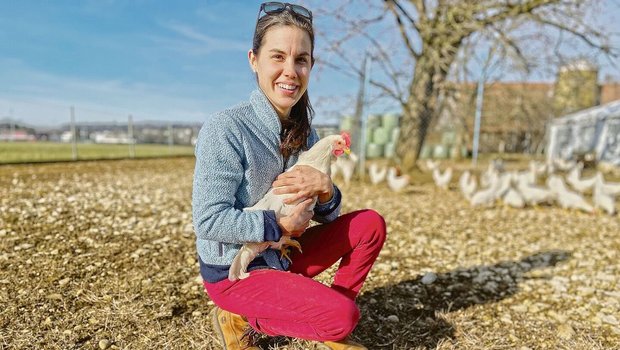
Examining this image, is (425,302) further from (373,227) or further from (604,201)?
(604,201)

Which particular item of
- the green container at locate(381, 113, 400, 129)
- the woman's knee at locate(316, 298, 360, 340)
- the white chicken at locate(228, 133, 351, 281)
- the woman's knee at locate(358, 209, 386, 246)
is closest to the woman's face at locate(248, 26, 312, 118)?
the white chicken at locate(228, 133, 351, 281)

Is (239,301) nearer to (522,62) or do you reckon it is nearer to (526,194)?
(526,194)

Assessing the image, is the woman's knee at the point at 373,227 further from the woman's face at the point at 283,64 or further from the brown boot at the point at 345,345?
the woman's face at the point at 283,64

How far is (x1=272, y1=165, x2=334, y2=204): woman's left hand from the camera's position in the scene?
1.66m

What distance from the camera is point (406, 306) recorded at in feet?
8.58

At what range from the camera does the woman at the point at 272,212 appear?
1530 millimetres

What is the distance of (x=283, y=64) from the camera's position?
1646mm

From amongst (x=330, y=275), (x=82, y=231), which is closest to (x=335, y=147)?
(x=330, y=275)

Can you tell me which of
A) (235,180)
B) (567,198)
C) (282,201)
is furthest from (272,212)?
(567,198)

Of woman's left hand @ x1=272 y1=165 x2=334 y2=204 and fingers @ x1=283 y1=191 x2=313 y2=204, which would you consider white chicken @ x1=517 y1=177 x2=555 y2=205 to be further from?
fingers @ x1=283 y1=191 x2=313 y2=204

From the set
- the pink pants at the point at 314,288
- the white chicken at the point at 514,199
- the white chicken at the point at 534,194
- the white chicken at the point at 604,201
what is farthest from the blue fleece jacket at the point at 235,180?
the white chicken at the point at 604,201

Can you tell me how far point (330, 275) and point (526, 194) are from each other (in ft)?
15.0

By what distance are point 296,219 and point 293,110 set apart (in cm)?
51

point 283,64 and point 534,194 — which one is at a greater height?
point 283,64
